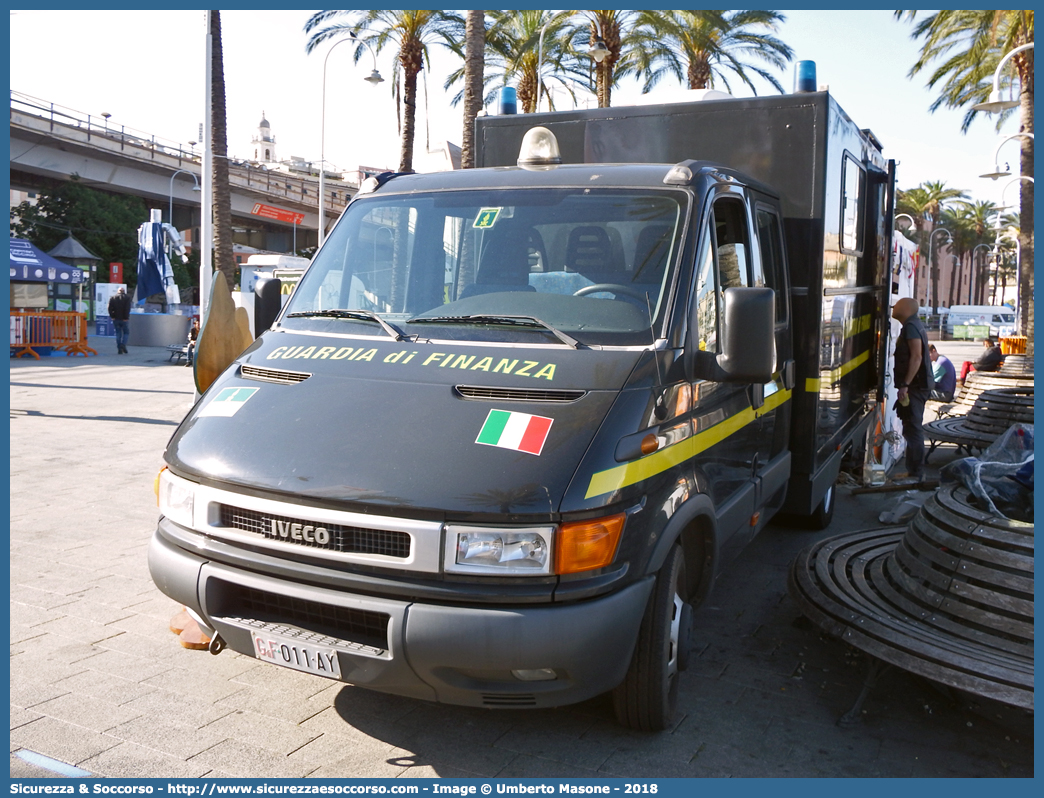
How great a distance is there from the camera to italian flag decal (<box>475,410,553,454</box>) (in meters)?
3.34

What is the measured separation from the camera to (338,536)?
10.9 feet

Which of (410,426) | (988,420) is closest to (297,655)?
(410,426)

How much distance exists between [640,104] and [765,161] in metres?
0.97

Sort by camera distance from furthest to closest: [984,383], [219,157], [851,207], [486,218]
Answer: [219,157]
[984,383]
[851,207]
[486,218]

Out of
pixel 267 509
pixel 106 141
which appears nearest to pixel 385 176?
pixel 267 509

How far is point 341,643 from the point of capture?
10.8 feet

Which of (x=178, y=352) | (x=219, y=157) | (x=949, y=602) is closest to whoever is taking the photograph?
(x=949, y=602)

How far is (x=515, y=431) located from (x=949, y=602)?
222cm

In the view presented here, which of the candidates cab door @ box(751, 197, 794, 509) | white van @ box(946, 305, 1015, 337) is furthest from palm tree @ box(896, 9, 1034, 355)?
white van @ box(946, 305, 1015, 337)

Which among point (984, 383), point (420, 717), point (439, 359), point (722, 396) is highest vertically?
point (439, 359)

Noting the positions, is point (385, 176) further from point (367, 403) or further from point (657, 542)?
point (657, 542)

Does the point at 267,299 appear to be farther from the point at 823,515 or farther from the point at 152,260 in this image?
the point at 152,260

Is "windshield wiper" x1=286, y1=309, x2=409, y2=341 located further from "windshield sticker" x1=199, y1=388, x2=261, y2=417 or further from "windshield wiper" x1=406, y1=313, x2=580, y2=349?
"windshield sticker" x1=199, y1=388, x2=261, y2=417

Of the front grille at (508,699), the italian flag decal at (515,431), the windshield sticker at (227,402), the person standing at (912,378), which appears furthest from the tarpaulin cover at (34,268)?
the front grille at (508,699)
